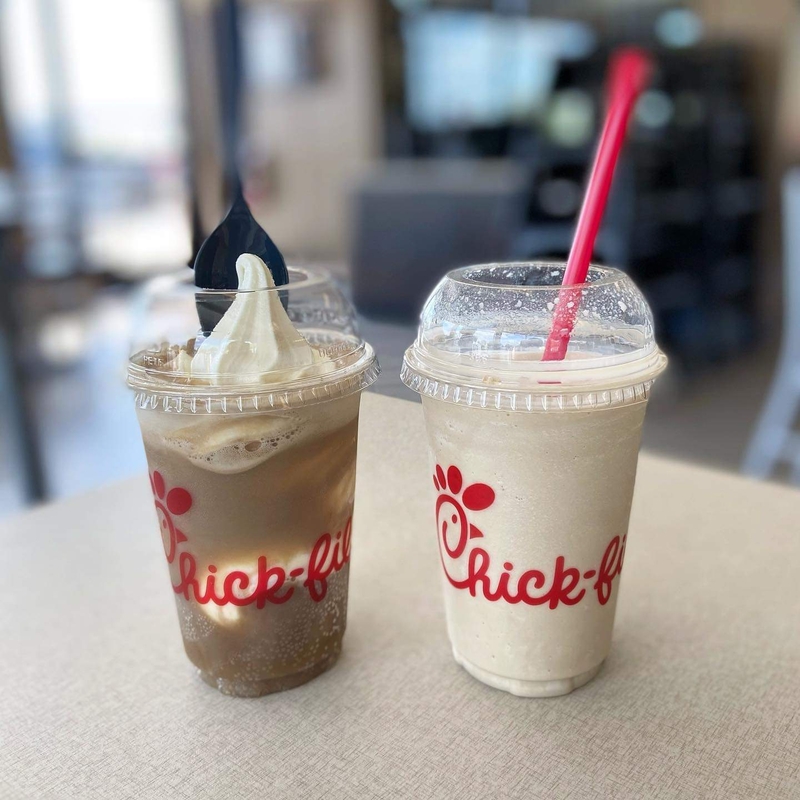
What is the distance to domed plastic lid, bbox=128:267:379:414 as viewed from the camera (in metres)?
0.64

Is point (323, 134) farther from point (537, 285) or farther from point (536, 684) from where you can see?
point (536, 684)

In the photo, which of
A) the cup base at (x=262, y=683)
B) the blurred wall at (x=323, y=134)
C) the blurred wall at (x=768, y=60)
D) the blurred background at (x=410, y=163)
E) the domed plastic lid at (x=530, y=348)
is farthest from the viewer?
the blurred wall at (x=323, y=134)

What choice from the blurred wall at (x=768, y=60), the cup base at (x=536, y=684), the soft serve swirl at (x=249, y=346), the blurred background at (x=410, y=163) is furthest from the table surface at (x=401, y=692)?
the blurred wall at (x=768, y=60)

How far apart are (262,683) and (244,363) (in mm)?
301

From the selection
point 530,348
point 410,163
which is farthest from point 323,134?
point 530,348

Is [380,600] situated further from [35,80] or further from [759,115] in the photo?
[35,80]

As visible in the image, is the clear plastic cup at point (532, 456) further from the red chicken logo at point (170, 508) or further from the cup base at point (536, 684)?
the red chicken logo at point (170, 508)

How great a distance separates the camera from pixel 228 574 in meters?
0.68

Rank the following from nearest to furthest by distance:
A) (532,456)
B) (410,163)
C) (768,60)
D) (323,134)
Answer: (532,456), (768,60), (410,163), (323,134)

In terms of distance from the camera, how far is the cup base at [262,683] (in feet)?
2.38

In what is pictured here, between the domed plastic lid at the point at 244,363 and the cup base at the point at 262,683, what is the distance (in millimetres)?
267

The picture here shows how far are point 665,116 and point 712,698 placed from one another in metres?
4.38

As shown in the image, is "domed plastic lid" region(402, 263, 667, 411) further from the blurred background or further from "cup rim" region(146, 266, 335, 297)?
the blurred background

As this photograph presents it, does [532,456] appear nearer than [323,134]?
Yes
